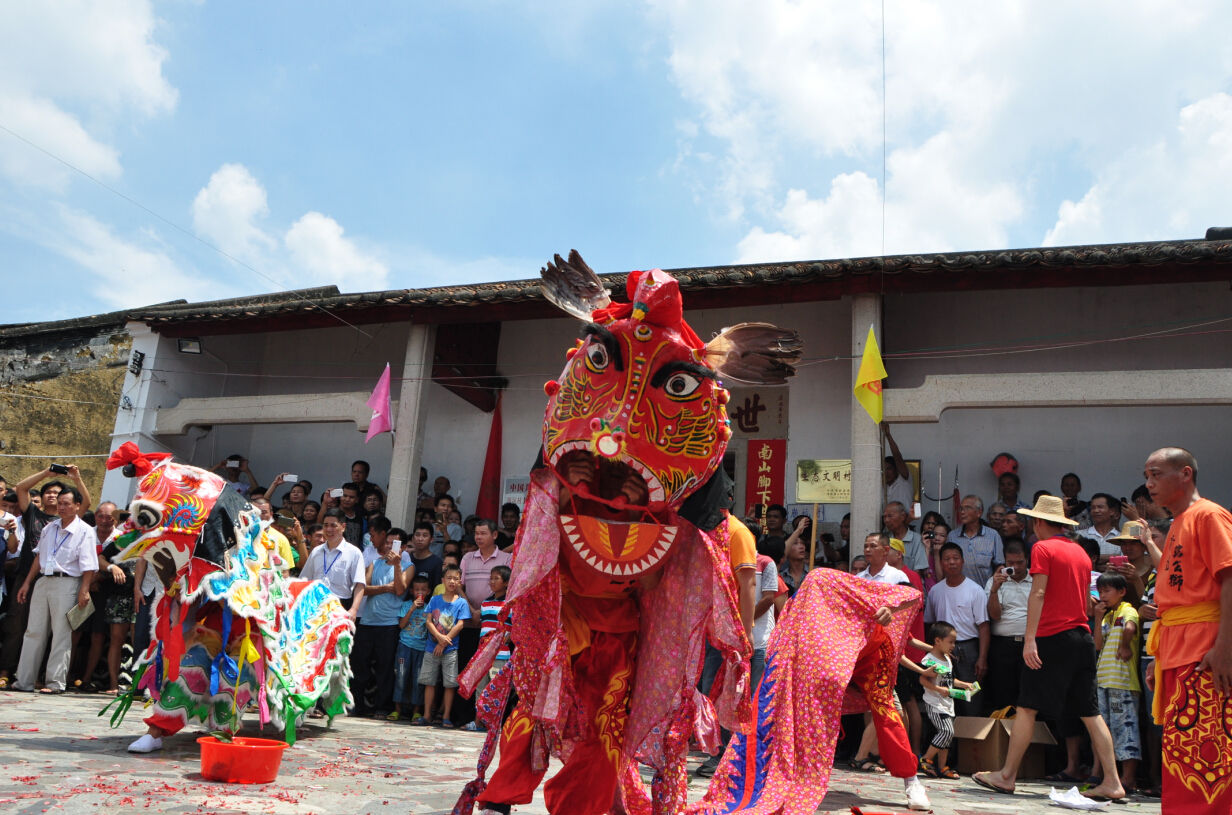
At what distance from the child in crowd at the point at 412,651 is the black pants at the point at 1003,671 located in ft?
14.8

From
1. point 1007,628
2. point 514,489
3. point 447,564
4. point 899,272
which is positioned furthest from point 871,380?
point 514,489

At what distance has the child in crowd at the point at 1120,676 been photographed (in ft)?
19.7

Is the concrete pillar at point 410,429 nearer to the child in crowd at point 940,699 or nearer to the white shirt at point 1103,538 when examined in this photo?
the child in crowd at point 940,699

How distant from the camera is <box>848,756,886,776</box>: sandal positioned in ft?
21.6

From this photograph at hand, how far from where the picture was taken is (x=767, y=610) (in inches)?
252

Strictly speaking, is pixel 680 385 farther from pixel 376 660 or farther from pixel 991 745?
pixel 376 660

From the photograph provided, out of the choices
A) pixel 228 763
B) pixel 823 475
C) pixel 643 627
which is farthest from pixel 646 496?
pixel 823 475

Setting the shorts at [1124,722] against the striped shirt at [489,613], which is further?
the striped shirt at [489,613]

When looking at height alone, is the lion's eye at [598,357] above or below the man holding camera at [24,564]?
above

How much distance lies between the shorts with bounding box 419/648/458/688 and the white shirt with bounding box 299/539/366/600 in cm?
100

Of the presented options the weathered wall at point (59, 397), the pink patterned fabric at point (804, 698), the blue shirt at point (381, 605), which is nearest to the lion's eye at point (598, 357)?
the pink patterned fabric at point (804, 698)

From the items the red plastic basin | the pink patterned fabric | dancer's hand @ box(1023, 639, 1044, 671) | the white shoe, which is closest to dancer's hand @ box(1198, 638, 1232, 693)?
the pink patterned fabric

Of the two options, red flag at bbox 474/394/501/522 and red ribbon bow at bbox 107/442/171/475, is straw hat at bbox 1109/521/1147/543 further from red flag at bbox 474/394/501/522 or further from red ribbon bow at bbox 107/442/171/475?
red flag at bbox 474/394/501/522

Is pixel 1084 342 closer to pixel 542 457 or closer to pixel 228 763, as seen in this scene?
pixel 542 457
